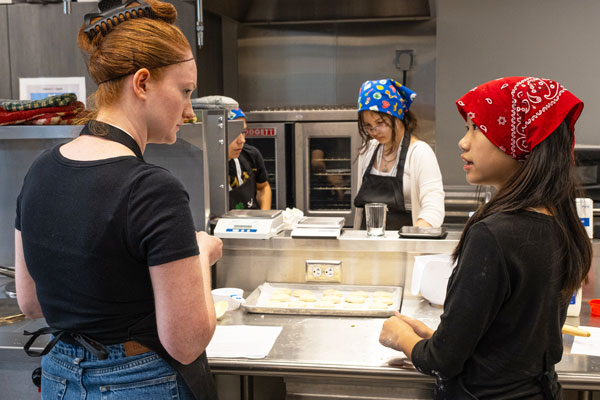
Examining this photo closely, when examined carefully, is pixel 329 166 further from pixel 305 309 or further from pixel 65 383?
pixel 65 383

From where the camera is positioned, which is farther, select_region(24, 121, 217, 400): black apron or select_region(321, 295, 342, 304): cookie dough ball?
select_region(321, 295, 342, 304): cookie dough ball

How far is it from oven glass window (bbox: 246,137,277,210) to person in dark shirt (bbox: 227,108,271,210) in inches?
19.7

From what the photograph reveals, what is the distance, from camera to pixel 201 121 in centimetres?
260

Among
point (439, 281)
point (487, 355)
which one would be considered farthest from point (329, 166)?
point (487, 355)

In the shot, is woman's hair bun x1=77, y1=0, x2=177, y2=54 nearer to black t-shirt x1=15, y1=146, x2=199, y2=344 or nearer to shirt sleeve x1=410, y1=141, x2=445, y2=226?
black t-shirt x1=15, y1=146, x2=199, y2=344

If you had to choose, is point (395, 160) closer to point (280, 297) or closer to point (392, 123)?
point (392, 123)

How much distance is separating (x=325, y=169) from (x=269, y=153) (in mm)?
479

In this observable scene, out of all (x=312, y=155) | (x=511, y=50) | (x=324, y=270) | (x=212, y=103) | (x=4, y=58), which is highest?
(x=511, y=50)

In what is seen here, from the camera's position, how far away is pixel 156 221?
45.6 inches

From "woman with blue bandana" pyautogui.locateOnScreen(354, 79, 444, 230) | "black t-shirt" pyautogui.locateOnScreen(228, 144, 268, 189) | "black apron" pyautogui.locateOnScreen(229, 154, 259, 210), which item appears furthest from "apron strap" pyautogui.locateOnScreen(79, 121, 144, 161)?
"black t-shirt" pyautogui.locateOnScreen(228, 144, 268, 189)

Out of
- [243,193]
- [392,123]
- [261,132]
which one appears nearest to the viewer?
[392,123]

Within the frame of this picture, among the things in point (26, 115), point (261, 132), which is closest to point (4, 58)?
point (26, 115)

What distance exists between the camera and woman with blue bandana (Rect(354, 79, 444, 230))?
3.39 metres

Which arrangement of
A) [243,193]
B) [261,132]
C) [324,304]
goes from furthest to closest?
[261,132] < [243,193] < [324,304]
